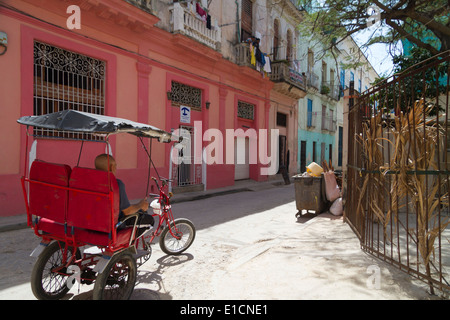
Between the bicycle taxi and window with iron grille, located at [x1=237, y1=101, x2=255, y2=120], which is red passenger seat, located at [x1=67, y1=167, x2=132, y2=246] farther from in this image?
window with iron grille, located at [x1=237, y1=101, x2=255, y2=120]

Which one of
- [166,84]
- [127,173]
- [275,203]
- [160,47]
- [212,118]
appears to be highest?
[160,47]

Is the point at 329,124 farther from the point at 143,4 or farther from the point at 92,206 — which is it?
the point at 92,206

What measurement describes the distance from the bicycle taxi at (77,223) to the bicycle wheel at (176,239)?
1.20m

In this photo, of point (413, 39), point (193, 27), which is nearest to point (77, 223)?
point (413, 39)

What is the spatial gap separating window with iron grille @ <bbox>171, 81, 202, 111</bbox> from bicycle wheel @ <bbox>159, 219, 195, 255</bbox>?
7091mm

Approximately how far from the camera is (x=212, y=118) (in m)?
12.9

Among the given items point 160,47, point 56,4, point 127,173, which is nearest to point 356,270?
point 127,173

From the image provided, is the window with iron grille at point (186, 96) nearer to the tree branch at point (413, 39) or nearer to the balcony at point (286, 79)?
the balcony at point (286, 79)

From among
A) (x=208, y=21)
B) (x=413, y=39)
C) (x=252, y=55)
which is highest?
(x=208, y=21)

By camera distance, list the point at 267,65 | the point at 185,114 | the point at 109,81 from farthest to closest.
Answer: the point at 267,65 → the point at 185,114 → the point at 109,81

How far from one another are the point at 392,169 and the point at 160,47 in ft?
29.1

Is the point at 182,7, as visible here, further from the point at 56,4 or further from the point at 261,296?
the point at 261,296

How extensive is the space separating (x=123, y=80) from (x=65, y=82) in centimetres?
177

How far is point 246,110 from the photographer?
15.6 m
